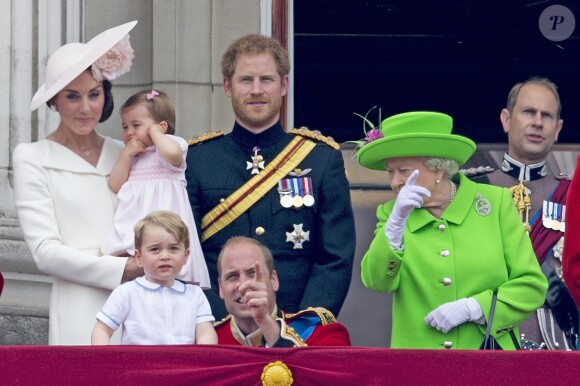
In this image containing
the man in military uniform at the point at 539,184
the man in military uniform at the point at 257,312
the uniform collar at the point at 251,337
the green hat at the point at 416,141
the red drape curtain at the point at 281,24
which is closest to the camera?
the man in military uniform at the point at 257,312

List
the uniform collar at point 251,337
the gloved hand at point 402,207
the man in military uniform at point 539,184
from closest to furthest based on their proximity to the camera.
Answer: the uniform collar at point 251,337 < the gloved hand at point 402,207 < the man in military uniform at point 539,184

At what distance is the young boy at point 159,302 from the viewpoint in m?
5.36

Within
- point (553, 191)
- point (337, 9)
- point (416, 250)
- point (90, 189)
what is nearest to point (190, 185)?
point (90, 189)

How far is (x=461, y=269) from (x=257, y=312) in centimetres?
86

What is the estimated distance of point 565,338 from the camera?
6133mm

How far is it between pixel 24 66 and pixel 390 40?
2.86 m

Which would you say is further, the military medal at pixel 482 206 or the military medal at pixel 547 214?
the military medal at pixel 547 214

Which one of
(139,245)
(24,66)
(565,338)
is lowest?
(565,338)

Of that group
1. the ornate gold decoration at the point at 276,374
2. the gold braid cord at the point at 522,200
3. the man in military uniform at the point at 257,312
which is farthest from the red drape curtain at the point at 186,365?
the gold braid cord at the point at 522,200

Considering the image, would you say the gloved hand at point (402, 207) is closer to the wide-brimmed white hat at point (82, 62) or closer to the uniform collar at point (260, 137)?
the uniform collar at point (260, 137)

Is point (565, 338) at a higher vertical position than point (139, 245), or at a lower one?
lower

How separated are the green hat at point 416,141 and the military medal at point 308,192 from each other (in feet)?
0.65

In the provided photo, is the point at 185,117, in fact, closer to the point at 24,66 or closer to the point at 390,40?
the point at 24,66

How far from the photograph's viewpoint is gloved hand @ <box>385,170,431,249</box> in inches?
216
